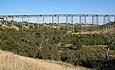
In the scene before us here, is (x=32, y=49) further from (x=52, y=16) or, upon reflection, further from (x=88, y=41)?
(x=52, y=16)

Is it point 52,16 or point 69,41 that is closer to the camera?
point 69,41

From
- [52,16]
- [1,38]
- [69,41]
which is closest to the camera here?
[1,38]

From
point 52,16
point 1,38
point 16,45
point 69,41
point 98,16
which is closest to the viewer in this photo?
point 16,45

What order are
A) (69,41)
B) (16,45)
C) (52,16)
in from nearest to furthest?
(16,45) < (69,41) < (52,16)

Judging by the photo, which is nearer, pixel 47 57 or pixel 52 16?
pixel 47 57

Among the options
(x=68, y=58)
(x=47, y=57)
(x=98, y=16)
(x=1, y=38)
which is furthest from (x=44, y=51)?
(x=98, y=16)

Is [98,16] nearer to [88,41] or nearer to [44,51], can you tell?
[88,41]

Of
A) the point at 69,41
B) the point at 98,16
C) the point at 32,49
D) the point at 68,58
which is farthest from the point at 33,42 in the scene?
the point at 98,16

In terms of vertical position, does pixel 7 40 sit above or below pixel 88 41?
above

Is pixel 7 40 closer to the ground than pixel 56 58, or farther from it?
farther from it
